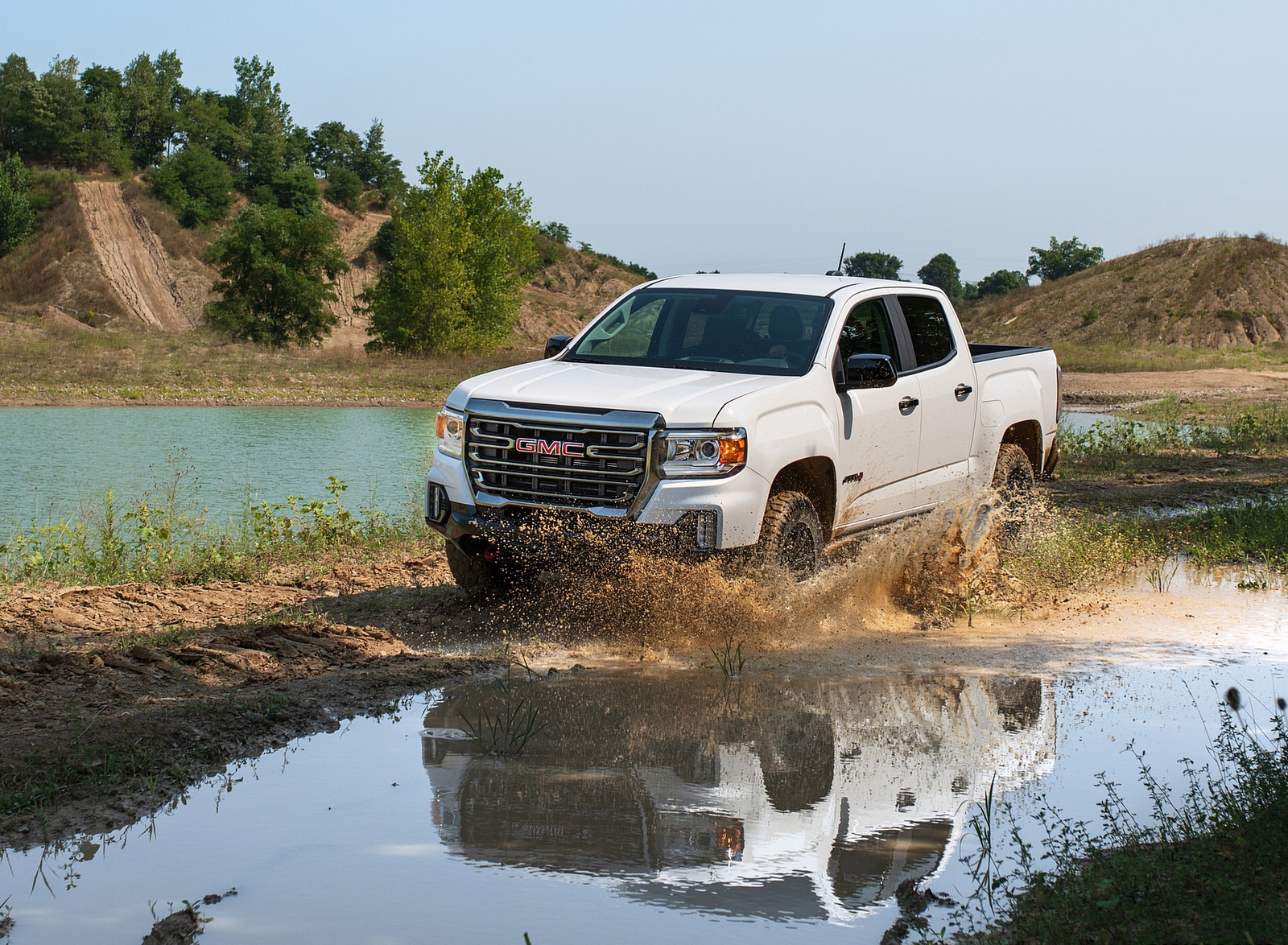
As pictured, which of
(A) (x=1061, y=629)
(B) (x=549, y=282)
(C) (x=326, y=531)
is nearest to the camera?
(A) (x=1061, y=629)

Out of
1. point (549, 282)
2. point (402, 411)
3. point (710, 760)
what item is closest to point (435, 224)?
point (402, 411)

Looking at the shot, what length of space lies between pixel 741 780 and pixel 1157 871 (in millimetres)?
1861

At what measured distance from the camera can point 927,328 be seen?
30.7 ft

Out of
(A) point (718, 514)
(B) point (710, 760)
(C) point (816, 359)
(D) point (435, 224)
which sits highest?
(D) point (435, 224)

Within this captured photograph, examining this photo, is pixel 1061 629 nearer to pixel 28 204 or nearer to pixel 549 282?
pixel 28 204

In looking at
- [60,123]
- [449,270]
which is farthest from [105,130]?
[449,270]

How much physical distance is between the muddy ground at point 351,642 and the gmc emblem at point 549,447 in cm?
74

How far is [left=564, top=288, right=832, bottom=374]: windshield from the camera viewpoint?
8195mm

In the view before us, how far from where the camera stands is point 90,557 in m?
11.0

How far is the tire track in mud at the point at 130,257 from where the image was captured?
9412 cm

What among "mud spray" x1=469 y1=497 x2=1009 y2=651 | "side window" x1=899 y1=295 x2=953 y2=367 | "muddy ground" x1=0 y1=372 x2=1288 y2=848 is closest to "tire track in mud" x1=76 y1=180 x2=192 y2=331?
"muddy ground" x1=0 y1=372 x2=1288 y2=848

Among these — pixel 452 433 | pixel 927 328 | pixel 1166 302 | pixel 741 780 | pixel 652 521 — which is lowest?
pixel 741 780

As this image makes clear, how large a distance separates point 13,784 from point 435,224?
221 feet

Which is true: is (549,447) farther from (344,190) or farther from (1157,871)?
(344,190)
